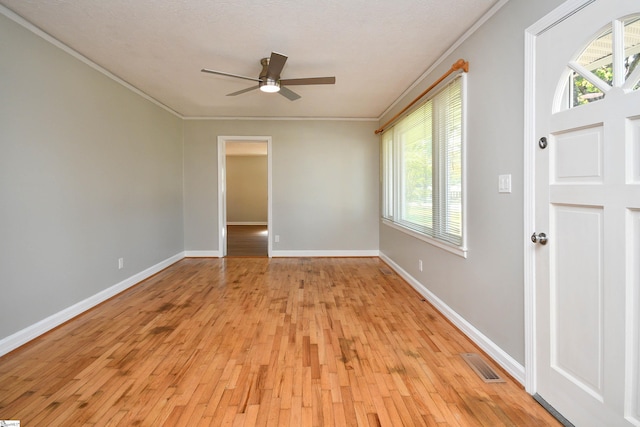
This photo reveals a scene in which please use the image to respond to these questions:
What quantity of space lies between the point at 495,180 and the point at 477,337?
1.16 metres

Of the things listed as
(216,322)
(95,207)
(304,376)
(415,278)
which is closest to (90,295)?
(95,207)

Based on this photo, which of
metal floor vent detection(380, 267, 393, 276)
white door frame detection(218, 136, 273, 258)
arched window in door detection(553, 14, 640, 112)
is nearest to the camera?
arched window in door detection(553, 14, 640, 112)

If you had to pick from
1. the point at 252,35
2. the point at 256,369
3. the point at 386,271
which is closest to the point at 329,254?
the point at 386,271

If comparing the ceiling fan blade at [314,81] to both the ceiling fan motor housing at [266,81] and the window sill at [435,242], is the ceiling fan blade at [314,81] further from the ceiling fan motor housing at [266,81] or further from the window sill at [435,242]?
the window sill at [435,242]

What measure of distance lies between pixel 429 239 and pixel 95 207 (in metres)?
3.45

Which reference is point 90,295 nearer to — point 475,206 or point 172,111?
point 172,111

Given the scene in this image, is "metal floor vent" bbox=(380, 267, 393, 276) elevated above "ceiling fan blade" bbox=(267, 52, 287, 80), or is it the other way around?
"ceiling fan blade" bbox=(267, 52, 287, 80)

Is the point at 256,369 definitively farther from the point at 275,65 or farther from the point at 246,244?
the point at 246,244

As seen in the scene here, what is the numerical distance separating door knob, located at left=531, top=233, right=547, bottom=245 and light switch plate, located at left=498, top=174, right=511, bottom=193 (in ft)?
1.27

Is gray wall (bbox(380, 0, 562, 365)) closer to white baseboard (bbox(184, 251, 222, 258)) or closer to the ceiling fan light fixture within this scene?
the ceiling fan light fixture

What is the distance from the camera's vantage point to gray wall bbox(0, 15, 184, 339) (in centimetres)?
227

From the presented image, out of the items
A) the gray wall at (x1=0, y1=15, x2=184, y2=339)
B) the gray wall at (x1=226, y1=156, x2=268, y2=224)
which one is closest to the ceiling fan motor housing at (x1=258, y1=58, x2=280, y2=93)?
the gray wall at (x1=0, y1=15, x2=184, y2=339)

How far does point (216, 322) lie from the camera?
108 inches

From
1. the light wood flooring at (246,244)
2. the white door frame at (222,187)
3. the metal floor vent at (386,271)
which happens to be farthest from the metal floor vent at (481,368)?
the light wood flooring at (246,244)
